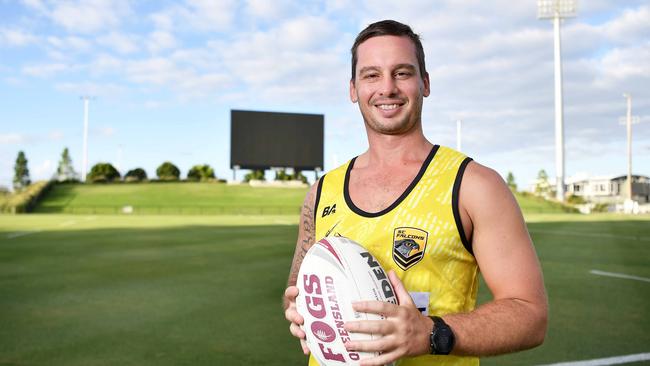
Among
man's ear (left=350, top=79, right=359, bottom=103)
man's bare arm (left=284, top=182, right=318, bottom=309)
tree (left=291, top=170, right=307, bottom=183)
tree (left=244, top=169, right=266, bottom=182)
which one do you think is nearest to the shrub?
tree (left=244, top=169, right=266, bottom=182)

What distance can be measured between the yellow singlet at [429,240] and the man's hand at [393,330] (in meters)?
0.51

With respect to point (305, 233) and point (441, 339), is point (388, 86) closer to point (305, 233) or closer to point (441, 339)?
point (305, 233)

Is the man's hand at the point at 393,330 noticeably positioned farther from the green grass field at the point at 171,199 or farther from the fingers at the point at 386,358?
the green grass field at the point at 171,199

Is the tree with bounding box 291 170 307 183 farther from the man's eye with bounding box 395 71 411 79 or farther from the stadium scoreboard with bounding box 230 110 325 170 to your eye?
the man's eye with bounding box 395 71 411 79

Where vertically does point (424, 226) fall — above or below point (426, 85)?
below

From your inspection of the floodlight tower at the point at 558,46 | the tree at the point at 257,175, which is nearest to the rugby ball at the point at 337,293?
the floodlight tower at the point at 558,46

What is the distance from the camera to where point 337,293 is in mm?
2238

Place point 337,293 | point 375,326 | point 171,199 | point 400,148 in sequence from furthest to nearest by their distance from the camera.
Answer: point 171,199 < point 400,148 < point 337,293 < point 375,326

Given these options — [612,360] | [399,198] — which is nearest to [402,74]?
[399,198]

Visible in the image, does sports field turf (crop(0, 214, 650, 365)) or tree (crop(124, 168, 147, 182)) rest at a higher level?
tree (crop(124, 168, 147, 182))

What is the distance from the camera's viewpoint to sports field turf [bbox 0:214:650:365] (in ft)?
19.4

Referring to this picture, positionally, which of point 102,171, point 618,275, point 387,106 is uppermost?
point 102,171

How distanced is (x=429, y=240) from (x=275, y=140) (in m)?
78.5

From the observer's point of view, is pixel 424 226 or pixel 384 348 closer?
pixel 384 348
